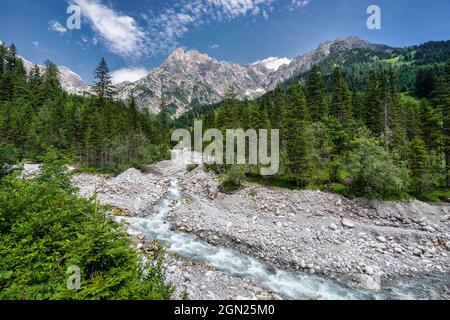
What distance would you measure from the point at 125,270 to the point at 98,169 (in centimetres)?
3904

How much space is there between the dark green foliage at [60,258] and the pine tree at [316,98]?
41.2 meters

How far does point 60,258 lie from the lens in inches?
277

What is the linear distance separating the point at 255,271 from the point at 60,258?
38.3ft

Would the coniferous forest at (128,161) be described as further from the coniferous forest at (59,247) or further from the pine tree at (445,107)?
the pine tree at (445,107)

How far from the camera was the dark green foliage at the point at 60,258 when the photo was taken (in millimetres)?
5711

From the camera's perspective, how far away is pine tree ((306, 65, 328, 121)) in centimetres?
4309

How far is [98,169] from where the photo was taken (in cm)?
4066

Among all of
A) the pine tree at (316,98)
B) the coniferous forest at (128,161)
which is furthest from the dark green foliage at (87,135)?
the pine tree at (316,98)

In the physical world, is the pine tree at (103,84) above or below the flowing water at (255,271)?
above

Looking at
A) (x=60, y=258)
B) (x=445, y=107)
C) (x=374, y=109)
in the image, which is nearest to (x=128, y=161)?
(x=60, y=258)
